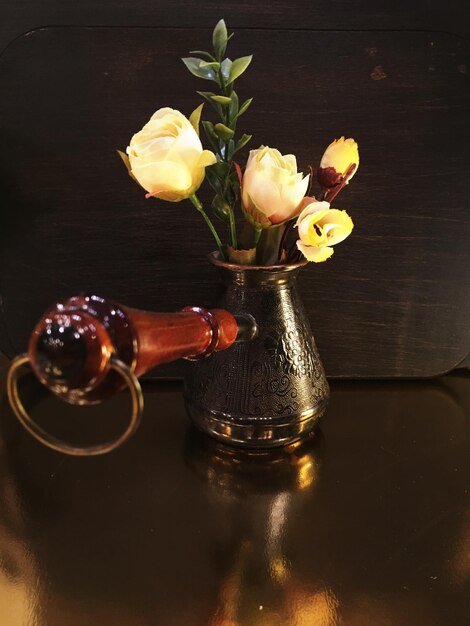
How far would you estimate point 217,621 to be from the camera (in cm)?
45

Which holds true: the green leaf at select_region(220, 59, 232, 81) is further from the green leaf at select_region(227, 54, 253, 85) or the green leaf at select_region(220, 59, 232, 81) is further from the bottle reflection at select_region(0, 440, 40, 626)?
the bottle reflection at select_region(0, 440, 40, 626)

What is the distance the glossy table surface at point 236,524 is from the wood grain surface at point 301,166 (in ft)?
0.40

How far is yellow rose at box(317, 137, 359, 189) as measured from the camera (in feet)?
1.93

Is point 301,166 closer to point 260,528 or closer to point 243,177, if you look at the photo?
point 243,177

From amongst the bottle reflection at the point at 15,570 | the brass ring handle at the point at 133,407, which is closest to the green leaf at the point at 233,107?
the brass ring handle at the point at 133,407

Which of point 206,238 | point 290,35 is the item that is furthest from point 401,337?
point 290,35

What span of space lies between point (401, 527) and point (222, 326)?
241 millimetres

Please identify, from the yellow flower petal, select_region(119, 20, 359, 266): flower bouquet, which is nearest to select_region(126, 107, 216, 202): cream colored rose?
select_region(119, 20, 359, 266): flower bouquet

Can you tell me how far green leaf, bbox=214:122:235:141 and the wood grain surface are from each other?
17 cm

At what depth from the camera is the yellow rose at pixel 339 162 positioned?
1.93 feet

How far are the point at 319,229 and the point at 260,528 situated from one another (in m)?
0.27

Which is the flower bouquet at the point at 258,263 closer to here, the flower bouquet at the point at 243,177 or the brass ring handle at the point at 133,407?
the flower bouquet at the point at 243,177

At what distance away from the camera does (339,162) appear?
0.59 meters

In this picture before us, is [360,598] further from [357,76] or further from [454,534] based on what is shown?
[357,76]
